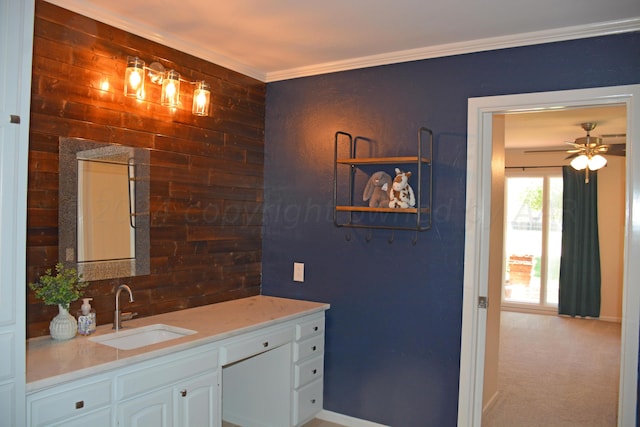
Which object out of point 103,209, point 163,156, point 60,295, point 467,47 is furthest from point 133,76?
point 467,47

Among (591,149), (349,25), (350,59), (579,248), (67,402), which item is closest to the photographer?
(67,402)

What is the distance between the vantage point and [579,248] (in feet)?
23.7

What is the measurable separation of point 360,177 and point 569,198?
5195 mm

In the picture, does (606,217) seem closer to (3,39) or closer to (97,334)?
(97,334)

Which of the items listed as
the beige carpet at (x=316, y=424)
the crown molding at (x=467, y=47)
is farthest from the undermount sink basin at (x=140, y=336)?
the crown molding at (x=467, y=47)

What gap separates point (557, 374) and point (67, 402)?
4279mm

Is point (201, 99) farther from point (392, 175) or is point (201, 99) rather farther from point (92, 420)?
point (92, 420)

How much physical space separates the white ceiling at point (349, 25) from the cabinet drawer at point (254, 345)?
1710 millimetres

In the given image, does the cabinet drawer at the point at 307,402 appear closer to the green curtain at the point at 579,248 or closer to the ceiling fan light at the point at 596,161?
the ceiling fan light at the point at 596,161

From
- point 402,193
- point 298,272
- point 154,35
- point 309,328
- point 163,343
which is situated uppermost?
point 154,35

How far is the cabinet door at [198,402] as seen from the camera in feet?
7.75

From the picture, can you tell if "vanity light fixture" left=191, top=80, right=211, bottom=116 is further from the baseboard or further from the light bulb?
the baseboard

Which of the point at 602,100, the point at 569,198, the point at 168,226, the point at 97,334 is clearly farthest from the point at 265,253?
the point at 569,198

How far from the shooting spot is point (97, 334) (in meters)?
2.46
